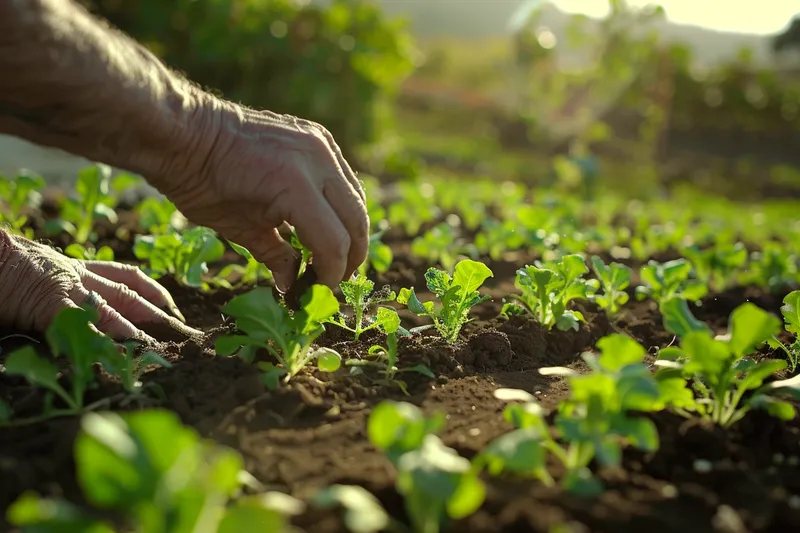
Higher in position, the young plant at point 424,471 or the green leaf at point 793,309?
the green leaf at point 793,309

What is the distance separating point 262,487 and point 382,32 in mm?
8117

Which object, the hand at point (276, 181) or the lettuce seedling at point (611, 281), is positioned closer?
the hand at point (276, 181)

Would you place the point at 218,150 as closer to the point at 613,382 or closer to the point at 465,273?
the point at 465,273

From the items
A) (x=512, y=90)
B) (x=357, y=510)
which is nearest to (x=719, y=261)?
(x=357, y=510)

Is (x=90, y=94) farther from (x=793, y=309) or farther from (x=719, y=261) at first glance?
(x=719, y=261)

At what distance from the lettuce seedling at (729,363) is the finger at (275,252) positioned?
105cm

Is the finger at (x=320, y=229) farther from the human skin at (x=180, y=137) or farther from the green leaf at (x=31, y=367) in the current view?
the green leaf at (x=31, y=367)

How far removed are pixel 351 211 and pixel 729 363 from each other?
3.19 ft

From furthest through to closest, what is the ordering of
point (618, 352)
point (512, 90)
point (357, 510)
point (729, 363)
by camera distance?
point (512, 90)
point (729, 363)
point (618, 352)
point (357, 510)

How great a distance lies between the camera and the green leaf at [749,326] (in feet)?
4.88

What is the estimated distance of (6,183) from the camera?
3.72m

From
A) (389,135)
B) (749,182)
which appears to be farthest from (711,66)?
(389,135)

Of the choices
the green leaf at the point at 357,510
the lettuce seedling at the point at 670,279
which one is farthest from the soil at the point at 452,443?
the lettuce seedling at the point at 670,279

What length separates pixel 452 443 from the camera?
156 centimetres
